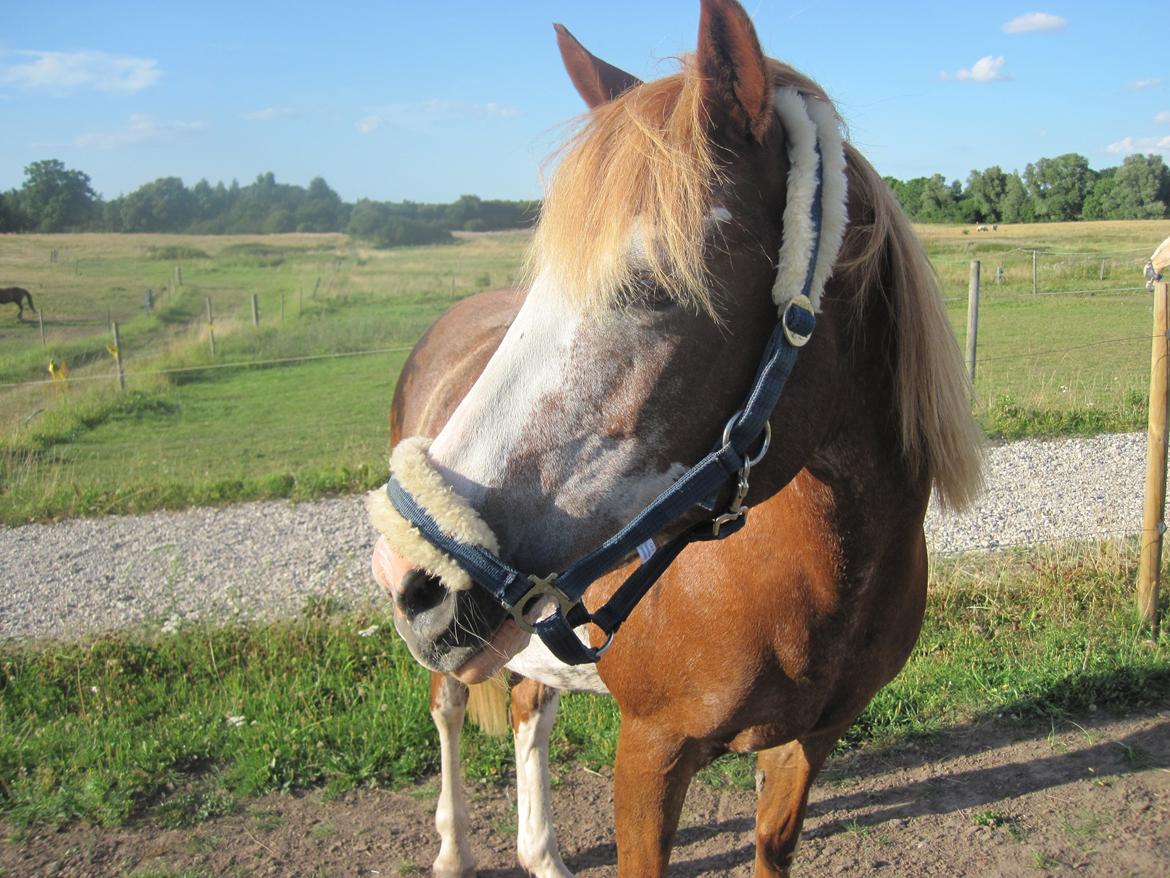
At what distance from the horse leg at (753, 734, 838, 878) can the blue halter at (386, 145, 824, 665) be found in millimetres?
1230

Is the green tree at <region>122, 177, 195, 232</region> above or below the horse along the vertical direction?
above

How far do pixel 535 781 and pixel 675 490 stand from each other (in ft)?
6.93

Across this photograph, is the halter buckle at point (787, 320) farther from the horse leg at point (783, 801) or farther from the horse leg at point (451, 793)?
the horse leg at point (451, 793)

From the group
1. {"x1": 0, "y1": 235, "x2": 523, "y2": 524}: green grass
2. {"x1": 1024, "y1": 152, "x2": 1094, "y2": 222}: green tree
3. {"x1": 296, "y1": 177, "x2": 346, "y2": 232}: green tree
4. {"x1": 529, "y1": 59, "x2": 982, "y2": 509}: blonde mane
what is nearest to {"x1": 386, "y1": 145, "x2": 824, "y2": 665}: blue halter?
{"x1": 529, "y1": 59, "x2": 982, "y2": 509}: blonde mane

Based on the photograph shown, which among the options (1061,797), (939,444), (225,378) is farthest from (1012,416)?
(225,378)

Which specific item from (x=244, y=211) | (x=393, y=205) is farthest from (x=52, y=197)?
(x=393, y=205)

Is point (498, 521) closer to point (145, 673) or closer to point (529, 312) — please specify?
point (529, 312)

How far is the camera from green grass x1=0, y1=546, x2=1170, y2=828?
3.40m

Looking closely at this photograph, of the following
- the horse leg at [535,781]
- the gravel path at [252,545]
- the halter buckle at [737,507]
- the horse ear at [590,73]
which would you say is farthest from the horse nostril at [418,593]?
the gravel path at [252,545]

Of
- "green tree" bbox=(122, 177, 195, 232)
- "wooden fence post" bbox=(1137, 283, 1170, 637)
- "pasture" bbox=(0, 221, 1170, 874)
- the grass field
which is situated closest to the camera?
"pasture" bbox=(0, 221, 1170, 874)

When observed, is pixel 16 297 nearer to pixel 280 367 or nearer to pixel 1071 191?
pixel 280 367

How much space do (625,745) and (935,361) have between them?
1.17 m

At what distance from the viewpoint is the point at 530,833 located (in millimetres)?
3021

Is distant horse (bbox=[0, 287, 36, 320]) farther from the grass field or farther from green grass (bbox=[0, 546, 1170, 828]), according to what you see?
green grass (bbox=[0, 546, 1170, 828])
